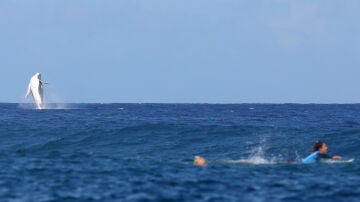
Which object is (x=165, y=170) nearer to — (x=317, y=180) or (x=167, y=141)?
(x=317, y=180)

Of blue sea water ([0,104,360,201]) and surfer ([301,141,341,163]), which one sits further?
surfer ([301,141,341,163])

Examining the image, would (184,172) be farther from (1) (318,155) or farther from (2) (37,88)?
(2) (37,88)

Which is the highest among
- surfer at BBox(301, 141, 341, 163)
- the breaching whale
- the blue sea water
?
the breaching whale

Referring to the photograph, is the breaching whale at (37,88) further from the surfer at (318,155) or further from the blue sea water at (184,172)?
the surfer at (318,155)

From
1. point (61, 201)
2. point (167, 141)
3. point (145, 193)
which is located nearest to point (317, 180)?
point (145, 193)

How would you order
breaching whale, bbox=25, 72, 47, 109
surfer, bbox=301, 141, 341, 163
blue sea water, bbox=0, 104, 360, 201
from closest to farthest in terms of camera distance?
blue sea water, bbox=0, 104, 360, 201, surfer, bbox=301, 141, 341, 163, breaching whale, bbox=25, 72, 47, 109

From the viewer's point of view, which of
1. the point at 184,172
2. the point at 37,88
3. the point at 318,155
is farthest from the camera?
the point at 37,88

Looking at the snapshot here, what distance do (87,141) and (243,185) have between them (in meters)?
22.7

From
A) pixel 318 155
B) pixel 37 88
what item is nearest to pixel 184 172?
pixel 318 155

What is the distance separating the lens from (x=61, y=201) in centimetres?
1762

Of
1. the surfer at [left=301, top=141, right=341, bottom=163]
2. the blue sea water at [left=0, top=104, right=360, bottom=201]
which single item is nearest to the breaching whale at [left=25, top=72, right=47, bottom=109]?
the blue sea water at [left=0, top=104, right=360, bottom=201]

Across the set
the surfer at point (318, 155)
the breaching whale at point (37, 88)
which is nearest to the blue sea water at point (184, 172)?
the surfer at point (318, 155)

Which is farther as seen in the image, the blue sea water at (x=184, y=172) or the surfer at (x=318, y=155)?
the surfer at (x=318, y=155)

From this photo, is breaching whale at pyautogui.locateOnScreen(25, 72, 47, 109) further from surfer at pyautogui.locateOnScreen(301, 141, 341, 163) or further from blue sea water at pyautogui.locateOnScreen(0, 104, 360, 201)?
surfer at pyautogui.locateOnScreen(301, 141, 341, 163)
